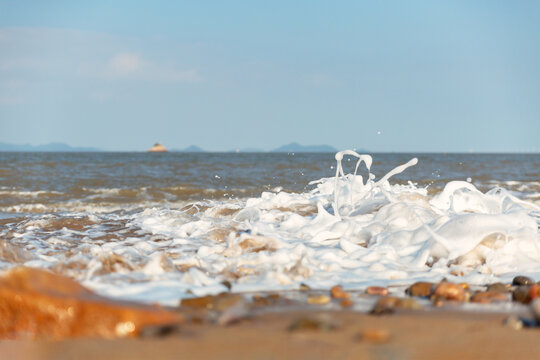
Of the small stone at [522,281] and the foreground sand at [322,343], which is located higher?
the foreground sand at [322,343]

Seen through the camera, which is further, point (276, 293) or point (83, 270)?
point (83, 270)

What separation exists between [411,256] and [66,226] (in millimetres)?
3572

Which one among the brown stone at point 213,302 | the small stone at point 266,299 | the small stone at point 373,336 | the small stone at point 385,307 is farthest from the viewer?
the small stone at point 266,299

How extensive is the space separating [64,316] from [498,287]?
7.52 ft

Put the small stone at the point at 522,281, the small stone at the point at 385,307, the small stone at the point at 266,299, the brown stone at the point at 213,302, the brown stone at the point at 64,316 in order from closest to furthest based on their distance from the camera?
the brown stone at the point at 64,316 → the small stone at the point at 385,307 → the brown stone at the point at 213,302 → the small stone at the point at 266,299 → the small stone at the point at 522,281

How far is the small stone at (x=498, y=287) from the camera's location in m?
3.10

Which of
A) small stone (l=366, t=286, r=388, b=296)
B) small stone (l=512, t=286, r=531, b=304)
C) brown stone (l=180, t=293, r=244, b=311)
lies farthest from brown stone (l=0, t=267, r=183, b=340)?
small stone (l=512, t=286, r=531, b=304)

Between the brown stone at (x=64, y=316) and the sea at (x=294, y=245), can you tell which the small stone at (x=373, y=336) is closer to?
the brown stone at (x=64, y=316)

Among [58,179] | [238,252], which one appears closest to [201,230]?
[238,252]

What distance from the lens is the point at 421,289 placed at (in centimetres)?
297

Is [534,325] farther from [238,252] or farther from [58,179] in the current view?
[58,179]

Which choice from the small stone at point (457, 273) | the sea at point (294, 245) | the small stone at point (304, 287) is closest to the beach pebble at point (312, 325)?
the sea at point (294, 245)

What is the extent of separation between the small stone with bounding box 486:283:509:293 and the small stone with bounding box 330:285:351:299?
2.73ft

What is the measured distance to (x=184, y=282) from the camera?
3150mm
